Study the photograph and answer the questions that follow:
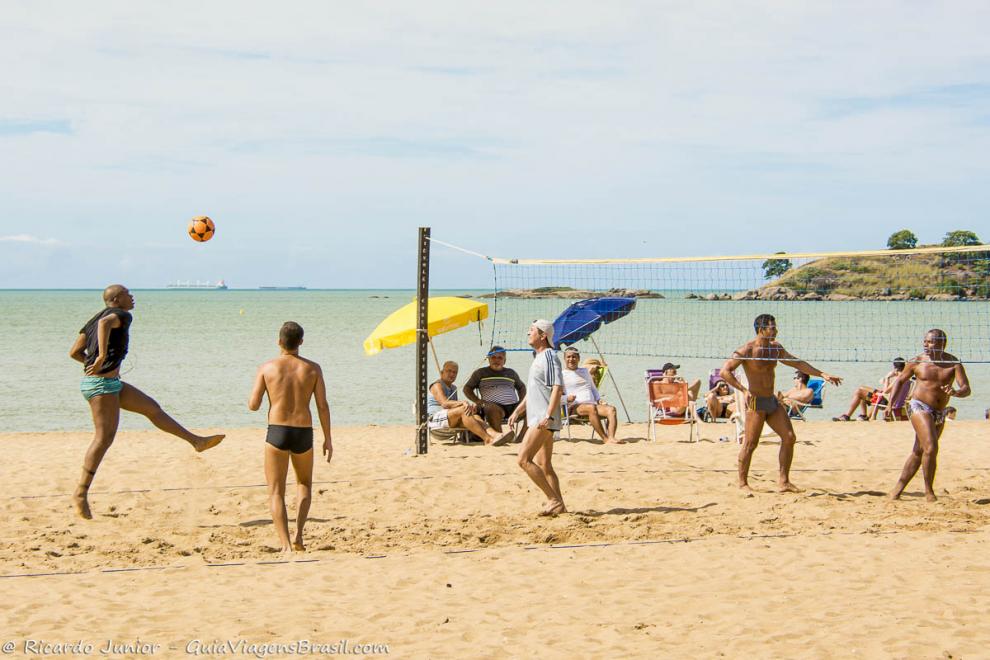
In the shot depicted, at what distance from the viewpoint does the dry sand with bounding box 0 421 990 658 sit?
4430 mm

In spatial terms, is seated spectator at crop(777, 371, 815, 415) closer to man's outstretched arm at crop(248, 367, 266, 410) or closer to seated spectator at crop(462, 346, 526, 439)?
seated spectator at crop(462, 346, 526, 439)

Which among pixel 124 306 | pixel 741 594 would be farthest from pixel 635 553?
pixel 124 306

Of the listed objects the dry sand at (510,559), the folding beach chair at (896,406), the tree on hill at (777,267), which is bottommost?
the dry sand at (510,559)

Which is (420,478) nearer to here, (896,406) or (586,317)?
(586,317)

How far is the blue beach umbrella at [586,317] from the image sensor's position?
42.3 feet

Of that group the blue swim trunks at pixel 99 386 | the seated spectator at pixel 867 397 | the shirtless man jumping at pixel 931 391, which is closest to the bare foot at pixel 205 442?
the blue swim trunks at pixel 99 386

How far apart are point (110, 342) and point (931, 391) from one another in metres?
5.90

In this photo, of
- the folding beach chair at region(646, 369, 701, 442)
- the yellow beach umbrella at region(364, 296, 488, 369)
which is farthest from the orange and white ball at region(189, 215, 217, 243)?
the folding beach chair at region(646, 369, 701, 442)

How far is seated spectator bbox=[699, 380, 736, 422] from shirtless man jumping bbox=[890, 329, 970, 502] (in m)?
5.75

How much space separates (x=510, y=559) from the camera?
5.81 m

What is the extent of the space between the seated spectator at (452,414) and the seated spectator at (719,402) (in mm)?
3771

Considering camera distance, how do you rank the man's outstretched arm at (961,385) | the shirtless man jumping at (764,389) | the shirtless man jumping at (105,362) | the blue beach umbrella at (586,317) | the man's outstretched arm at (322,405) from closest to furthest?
the man's outstretched arm at (322,405)
the shirtless man jumping at (105,362)
the man's outstretched arm at (961,385)
the shirtless man jumping at (764,389)
the blue beach umbrella at (586,317)

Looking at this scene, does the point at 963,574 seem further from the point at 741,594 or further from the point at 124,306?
the point at 124,306

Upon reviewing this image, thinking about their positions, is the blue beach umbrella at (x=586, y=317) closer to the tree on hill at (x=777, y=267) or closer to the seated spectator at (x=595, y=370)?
the seated spectator at (x=595, y=370)
